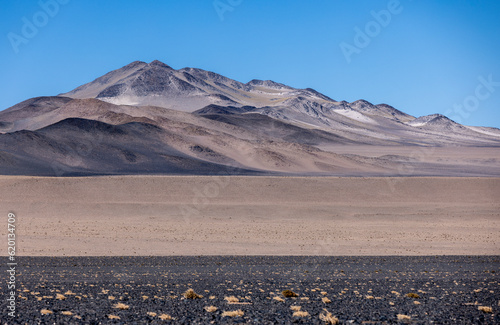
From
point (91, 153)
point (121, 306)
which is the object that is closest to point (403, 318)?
point (121, 306)

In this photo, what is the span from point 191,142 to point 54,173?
3700 cm

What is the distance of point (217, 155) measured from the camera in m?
85.4

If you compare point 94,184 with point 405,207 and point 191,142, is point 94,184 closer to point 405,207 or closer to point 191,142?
point 405,207

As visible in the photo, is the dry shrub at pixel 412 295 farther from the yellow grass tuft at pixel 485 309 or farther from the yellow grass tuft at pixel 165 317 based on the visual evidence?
the yellow grass tuft at pixel 165 317

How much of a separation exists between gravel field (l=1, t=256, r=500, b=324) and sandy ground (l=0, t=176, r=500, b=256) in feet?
10.9

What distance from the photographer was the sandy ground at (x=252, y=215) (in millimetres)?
23969

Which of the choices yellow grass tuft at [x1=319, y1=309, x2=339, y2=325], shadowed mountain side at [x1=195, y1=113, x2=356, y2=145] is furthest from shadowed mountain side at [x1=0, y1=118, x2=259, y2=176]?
shadowed mountain side at [x1=195, y1=113, x2=356, y2=145]

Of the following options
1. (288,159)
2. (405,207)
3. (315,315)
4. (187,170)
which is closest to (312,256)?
(315,315)

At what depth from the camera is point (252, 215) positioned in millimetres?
35469

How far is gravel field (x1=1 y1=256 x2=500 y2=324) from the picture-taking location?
10.0 m

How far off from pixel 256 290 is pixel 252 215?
22.3 meters

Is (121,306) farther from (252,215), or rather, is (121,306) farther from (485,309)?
(252,215)

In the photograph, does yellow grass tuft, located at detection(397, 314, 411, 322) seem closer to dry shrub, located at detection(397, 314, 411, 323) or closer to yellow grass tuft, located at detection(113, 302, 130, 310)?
dry shrub, located at detection(397, 314, 411, 323)

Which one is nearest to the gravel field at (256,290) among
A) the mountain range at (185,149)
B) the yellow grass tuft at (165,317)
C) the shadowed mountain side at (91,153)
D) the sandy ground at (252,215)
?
the yellow grass tuft at (165,317)
